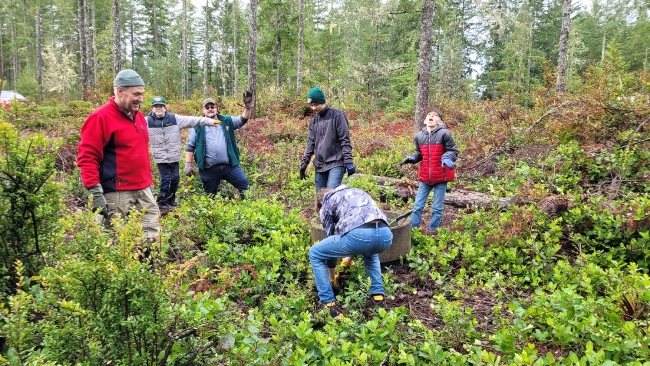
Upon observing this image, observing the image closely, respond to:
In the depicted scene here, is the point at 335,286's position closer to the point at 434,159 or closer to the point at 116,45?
the point at 434,159

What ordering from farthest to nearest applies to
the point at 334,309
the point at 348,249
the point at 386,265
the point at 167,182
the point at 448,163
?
the point at 167,182, the point at 448,163, the point at 386,265, the point at 334,309, the point at 348,249

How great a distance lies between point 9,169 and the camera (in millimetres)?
2691

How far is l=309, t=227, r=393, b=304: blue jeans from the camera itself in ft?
12.0

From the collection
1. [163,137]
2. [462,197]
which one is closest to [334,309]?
[462,197]

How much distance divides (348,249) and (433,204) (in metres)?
2.58

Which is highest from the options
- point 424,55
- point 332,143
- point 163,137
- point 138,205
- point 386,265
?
point 424,55

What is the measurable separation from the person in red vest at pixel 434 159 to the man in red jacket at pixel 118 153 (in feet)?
11.8

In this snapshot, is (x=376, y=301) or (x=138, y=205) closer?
(x=376, y=301)

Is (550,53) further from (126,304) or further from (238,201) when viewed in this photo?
(126,304)

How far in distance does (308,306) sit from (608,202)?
163 inches

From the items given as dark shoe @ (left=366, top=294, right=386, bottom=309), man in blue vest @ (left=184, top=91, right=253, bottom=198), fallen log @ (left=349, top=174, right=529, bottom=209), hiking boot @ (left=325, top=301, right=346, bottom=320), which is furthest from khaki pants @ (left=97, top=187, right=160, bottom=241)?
fallen log @ (left=349, top=174, right=529, bottom=209)

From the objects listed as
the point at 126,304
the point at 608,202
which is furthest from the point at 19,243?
the point at 608,202

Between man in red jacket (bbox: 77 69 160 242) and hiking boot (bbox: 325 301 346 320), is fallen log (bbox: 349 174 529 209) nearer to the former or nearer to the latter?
hiking boot (bbox: 325 301 346 320)

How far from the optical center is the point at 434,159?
5.62 metres
